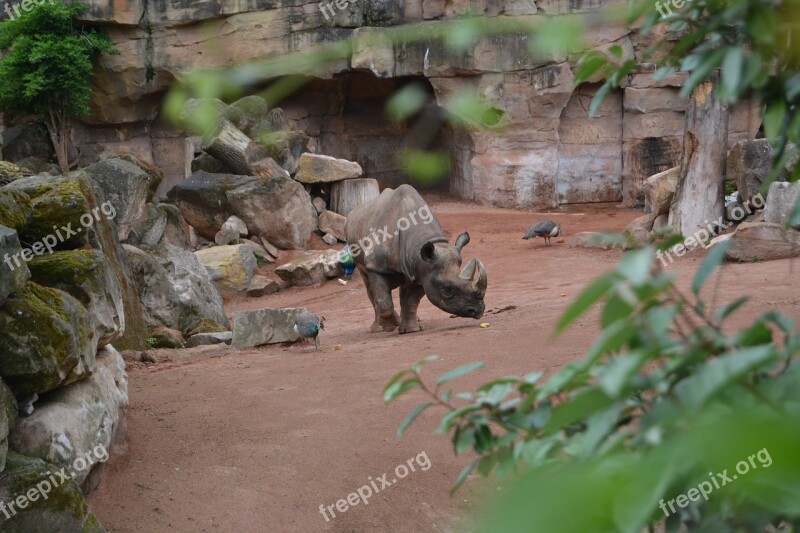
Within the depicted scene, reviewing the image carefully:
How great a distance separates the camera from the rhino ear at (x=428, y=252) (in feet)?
28.2

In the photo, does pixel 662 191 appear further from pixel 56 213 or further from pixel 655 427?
pixel 655 427

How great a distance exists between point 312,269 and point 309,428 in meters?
9.18

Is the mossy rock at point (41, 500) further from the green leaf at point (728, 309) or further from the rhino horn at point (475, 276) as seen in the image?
the rhino horn at point (475, 276)

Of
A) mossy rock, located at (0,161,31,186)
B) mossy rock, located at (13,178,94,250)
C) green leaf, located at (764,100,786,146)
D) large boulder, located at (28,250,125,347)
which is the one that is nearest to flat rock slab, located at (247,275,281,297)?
mossy rock, located at (0,161,31,186)

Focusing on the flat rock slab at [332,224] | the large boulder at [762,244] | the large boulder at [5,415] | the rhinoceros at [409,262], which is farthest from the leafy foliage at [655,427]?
the flat rock slab at [332,224]

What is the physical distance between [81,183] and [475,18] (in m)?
6.50

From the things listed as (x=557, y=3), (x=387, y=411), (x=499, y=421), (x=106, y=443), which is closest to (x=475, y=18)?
(x=499, y=421)

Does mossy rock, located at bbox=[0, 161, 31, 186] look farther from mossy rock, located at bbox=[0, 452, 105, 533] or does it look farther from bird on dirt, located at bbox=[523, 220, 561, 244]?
bird on dirt, located at bbox=[523, 220, 561, 244]

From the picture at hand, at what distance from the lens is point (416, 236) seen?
354 inches

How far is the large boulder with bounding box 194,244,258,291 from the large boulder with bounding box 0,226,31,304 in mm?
9934

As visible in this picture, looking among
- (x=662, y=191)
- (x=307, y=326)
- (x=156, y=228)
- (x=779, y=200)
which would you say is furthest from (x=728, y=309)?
(x=662, y=191)

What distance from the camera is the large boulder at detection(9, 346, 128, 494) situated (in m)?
4.04

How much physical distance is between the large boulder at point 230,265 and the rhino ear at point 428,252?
6221 millimetres

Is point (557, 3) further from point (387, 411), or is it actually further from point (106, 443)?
point (106, 443)
